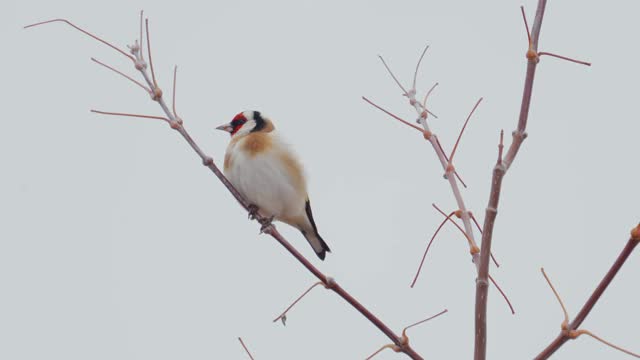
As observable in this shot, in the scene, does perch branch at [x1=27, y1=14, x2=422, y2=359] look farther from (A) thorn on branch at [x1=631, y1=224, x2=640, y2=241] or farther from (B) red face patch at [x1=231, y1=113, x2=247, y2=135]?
(B) red face patch at [x1=231, y1=113, x2=247, y2=135]

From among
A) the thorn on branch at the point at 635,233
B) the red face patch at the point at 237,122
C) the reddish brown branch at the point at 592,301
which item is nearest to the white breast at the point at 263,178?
the red face patch at the point at 237,122

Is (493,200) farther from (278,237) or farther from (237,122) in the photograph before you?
(237,122)

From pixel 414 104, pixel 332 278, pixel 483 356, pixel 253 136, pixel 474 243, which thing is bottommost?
pixel 483 356

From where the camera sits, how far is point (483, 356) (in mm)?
1938

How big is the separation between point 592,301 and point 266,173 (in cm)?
356

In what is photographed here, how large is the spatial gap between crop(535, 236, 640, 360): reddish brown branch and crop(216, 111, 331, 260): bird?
3.28 meters

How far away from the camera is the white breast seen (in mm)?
5152

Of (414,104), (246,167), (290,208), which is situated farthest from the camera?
(290,208)

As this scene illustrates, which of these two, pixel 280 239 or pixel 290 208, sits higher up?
pixel 290 208

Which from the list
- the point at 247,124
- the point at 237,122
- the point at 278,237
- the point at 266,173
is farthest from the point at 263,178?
the point at 278,237

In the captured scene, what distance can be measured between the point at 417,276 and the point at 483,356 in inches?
16.9

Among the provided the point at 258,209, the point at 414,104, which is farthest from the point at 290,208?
the point at 414,104

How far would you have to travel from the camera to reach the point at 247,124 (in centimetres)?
577

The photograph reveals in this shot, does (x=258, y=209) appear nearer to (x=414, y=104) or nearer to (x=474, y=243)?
(x=414, y=104)
